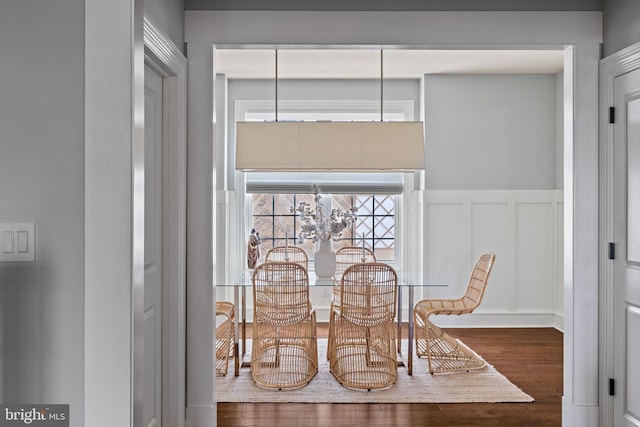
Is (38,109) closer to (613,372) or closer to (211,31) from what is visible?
(211,31)

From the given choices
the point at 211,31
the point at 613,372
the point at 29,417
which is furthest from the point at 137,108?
the point at 613,372

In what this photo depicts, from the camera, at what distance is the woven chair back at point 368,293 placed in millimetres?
3633

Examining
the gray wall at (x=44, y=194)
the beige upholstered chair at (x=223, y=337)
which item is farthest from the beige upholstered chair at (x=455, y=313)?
the gray wall at (x=44, y=194)

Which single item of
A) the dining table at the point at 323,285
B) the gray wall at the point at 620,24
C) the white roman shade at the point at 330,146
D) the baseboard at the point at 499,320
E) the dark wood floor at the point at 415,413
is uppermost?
the gray wall at the point at 620,24

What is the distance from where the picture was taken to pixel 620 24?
2.82 metres

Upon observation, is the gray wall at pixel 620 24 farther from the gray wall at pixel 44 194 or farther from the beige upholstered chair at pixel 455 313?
the gray wall at pixel 44 194

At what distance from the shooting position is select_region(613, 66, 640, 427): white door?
272cm

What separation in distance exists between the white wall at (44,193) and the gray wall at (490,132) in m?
4.45

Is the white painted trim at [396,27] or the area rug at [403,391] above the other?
the white painted trim at [396,27]

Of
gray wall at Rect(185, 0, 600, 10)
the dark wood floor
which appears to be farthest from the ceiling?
the dark wood floor

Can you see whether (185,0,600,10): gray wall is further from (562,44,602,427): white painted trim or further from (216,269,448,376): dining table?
(216,269,448,376): dining table

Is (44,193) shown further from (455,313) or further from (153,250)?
(455,313)

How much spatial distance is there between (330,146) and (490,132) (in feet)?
6.81

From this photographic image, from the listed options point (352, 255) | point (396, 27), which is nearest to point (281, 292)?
point (352, 255)
